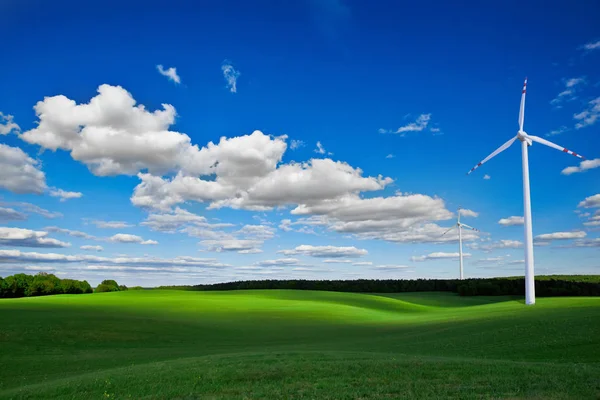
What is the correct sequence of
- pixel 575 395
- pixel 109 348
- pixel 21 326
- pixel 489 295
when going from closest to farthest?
pixel 575 395, pixel 109 348, pixel 21 326, pixel 489 295

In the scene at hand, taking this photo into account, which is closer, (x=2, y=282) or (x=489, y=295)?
(x=2, y=282)

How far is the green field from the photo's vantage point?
53.8ft

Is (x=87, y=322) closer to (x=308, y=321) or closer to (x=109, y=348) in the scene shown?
(x=109, y=348)

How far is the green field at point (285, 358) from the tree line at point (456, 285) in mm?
69008

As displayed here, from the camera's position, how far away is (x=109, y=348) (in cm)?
3575

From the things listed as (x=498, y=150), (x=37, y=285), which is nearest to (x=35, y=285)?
(x=37, y=285)

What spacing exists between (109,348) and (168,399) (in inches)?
895

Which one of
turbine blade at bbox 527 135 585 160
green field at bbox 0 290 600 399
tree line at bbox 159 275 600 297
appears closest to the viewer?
green field at bbox 0 290 600 399

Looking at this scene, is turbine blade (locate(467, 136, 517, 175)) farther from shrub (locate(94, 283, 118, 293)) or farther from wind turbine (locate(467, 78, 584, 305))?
shrub (locate(94, 283, 118, 293))

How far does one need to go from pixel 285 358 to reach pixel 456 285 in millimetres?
114359

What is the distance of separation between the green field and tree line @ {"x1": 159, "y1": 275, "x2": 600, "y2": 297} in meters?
69.0

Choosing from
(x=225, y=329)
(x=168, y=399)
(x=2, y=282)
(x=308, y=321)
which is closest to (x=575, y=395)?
(x=168, y=399)

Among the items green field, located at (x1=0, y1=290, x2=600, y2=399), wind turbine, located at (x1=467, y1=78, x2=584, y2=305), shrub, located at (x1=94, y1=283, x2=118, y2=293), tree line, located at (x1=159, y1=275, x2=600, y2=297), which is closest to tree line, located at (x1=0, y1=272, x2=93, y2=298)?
shrub, located at (x1=94, y1=283, x2=118, y2=293)

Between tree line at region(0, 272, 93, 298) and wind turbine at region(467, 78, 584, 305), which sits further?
tree line at region(0, 272, 93, 298)
